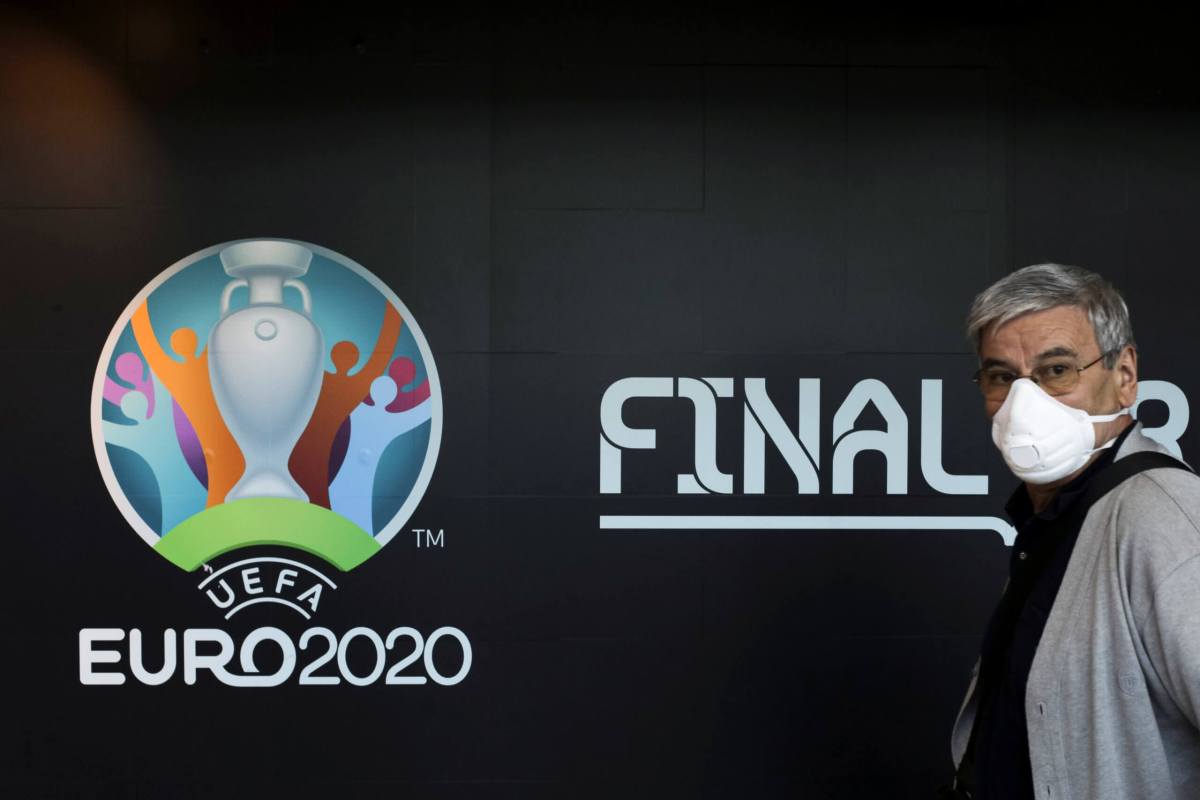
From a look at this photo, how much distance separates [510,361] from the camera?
2588mm

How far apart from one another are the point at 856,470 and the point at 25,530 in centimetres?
226

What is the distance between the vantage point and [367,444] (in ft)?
8.44

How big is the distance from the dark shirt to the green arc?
1714 millimetres

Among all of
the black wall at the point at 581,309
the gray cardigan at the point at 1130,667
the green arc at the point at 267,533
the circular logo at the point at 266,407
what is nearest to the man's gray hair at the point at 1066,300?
the gray cardigan at the point at 1130,667

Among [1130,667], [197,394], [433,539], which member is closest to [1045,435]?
[1130,667]

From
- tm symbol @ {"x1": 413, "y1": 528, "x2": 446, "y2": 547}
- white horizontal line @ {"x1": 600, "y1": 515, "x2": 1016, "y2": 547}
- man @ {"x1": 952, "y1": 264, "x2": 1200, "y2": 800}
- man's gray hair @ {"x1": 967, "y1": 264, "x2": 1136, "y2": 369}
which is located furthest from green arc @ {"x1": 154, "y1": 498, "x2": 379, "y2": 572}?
man's gray hair @ {"x1": 967, "y1": 264, "x2": 1136, "y2": 369}

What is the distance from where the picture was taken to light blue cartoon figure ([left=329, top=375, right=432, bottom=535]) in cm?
257

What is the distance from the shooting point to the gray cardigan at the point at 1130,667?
1047 millimetres

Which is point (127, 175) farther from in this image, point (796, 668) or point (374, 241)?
point (796, 668)

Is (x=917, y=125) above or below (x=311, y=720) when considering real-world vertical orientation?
above

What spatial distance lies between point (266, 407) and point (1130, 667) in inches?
84.3

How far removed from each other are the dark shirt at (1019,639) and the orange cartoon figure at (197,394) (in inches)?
77.9

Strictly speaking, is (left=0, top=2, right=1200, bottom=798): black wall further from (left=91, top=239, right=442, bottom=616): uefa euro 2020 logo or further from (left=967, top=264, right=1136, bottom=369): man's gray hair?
(left=967, top=264, right=1136, bottom=369): man's gray hair

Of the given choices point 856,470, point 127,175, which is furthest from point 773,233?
point 127,175
